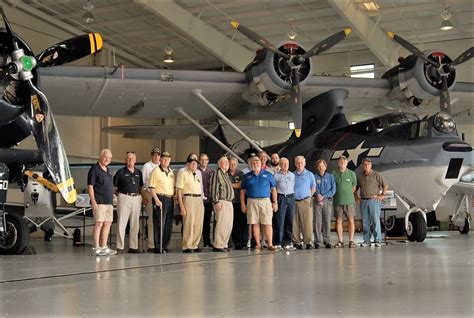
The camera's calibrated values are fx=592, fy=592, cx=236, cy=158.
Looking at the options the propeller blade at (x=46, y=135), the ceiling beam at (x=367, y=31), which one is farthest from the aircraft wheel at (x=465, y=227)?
the propeller blade at (x=46, y=135)

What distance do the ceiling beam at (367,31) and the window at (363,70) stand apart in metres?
1.54

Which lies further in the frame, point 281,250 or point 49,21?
point 49,21

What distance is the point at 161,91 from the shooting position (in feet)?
41.7

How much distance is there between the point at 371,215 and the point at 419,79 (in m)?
4.60

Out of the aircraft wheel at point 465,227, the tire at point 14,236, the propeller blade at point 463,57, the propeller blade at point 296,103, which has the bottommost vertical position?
the aircraft wheel at point 465,227

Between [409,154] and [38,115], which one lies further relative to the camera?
[409,154]

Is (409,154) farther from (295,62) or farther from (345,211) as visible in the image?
(295,62)

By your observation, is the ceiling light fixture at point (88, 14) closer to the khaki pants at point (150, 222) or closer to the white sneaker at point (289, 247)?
Result: the khaki pants at point (150, 222)

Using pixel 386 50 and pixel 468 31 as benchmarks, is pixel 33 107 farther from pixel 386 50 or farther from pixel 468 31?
pixel 468 31

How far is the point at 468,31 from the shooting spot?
75.5 feet

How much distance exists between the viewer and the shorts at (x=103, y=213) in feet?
26.3

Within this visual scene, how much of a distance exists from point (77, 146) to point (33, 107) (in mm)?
18066

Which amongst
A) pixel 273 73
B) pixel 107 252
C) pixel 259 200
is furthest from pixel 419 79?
pixel 107 252

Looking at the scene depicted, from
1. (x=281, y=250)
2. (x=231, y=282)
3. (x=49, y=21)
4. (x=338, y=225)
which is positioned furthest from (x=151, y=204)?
(x=49, y=21)
